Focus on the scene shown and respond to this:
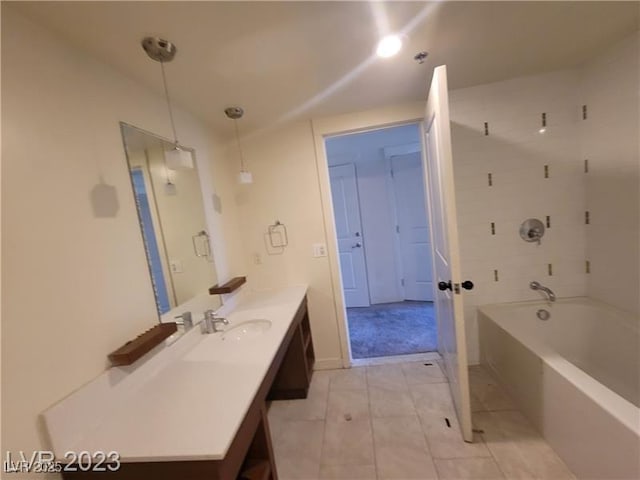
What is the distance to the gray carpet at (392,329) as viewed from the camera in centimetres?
273

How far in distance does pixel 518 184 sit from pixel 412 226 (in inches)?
68.3

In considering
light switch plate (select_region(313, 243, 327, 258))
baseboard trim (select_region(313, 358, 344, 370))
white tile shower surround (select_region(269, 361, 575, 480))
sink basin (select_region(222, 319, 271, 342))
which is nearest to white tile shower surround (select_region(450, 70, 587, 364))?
white tile shower surround (select_region(269, 361, 575, 480))

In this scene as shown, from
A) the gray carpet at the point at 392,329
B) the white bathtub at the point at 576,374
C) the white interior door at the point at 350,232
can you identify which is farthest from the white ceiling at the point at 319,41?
the gray carpet at the point at 392,329

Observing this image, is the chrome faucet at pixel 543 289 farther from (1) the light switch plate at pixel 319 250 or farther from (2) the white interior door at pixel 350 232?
(2) the white interior door at pixel 350 232

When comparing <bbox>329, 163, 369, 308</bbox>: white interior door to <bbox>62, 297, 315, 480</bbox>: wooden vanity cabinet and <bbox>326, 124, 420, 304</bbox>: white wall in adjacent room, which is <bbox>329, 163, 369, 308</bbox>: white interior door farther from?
<bbox>62, 297, 315, 480</bbox>: wooden vanity cabinet

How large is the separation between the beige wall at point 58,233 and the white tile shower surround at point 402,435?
1.20 metres

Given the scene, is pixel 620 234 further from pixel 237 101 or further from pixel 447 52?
pixel 237 101

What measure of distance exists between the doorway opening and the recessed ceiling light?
218 cm

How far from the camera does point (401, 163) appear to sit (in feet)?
12.2

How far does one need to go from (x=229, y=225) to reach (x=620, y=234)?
2699mm

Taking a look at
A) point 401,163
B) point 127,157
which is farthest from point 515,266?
point 127,157

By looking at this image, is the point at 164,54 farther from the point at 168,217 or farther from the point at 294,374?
the point at 294,374

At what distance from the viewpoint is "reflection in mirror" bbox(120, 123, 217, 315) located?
1.37 meters

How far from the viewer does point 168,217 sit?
1560 millimetres
